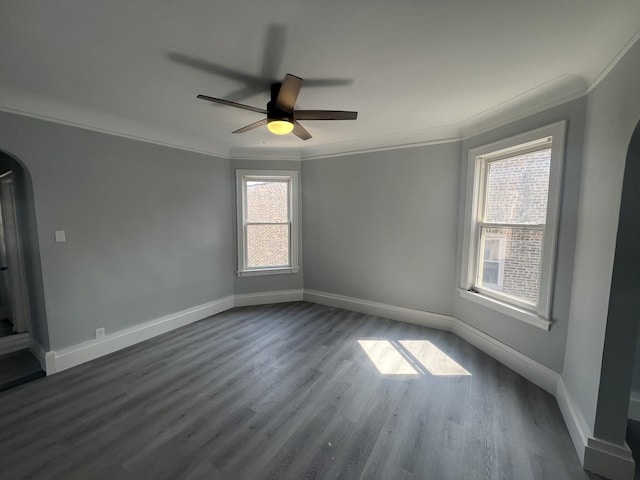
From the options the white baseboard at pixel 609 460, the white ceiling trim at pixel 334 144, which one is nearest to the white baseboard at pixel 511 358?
the white baseboard at pixel 609 460

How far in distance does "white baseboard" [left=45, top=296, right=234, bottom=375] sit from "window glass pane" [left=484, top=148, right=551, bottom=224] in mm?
3875

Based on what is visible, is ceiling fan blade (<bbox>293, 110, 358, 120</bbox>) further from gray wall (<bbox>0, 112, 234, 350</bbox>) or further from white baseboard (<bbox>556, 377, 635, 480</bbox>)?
white baseboard (<bbox>556, 377, 635, 480</bbox>)

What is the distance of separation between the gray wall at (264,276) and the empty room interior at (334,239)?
66mm

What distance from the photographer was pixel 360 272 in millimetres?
4109

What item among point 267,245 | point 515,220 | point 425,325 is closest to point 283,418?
point 425,325

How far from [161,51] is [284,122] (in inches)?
34.4

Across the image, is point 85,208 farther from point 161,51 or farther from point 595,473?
point 595,473

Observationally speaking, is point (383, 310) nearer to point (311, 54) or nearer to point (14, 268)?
point (311, 54)

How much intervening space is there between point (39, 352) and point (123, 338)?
0.69 metres

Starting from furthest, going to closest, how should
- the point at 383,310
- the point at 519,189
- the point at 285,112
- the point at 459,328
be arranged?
1. the point at 383,310
2. the point at 459,328
3. the point at 519,189
4. the point at 285,112

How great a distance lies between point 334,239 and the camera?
14.1 feet

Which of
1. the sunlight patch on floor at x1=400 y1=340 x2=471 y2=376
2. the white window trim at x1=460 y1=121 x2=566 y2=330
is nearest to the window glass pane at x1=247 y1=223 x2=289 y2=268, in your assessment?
the sunlight patch on floor at x1=400 y1=340 x2=471 y2=376

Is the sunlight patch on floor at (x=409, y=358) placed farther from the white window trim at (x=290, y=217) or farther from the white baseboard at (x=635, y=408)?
the white window trim at (x=290, y=217)

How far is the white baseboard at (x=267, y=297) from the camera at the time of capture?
441cm
